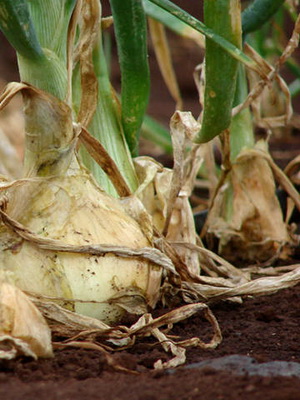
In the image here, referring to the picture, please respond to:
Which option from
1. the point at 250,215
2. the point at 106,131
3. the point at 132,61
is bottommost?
the point at 250,215

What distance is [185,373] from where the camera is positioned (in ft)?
3.11

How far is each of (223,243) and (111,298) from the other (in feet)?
1.97

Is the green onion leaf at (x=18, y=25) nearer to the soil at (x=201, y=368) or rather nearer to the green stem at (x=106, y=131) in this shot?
the green stem at (x=106, y=131)

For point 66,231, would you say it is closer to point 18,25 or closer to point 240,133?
point 18,25

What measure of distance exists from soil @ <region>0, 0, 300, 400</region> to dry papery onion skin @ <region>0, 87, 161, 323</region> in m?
0.08

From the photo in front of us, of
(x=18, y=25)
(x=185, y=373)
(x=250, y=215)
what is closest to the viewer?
(x=185, y=373)

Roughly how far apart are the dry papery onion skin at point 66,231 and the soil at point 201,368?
8 centimetres

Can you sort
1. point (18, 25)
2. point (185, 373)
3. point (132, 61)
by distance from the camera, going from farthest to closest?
point (132, 61) < point (18, 25) < point (185, 373)

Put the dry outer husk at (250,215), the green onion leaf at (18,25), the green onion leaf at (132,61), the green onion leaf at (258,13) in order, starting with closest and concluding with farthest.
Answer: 1. the green onion leaf at (18,25)
2. the green onion leaf at (132,61)
3. the green onion leaf at (258,13)
4. the dry outer husk at (250,215)

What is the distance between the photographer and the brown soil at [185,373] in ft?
2.81

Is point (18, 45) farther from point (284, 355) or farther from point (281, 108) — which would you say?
point (281, 108)

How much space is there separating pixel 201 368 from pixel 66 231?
1.10 ft

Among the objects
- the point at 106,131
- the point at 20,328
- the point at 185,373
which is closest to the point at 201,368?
the point at 185,373

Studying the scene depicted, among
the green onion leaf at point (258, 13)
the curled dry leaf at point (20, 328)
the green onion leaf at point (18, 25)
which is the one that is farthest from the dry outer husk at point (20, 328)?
the green onion leaf at point (258, 13)
